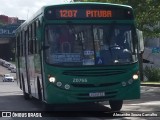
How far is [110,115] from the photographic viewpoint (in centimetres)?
1427

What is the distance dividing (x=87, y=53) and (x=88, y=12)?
1.28m

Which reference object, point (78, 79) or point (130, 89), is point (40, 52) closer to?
point (78, 79)

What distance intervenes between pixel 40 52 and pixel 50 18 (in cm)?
104

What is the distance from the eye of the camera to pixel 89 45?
13.5m

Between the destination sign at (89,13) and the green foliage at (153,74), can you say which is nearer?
the destination sign at (89,13)

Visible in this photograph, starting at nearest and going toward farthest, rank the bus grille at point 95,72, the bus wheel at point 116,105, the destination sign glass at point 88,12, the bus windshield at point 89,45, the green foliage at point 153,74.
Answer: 1. the bus grille at point 95,72
2. the bus windshield at point 89,45
3. the destination sign glass at point 88,12
4. the bus wheel at point 116,105
5. the green foliage at point 153,74

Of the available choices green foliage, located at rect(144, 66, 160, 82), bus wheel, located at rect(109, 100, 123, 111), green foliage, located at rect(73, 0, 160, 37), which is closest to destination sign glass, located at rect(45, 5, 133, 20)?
bus wheel, located at rect(109, 100, 123, 111)

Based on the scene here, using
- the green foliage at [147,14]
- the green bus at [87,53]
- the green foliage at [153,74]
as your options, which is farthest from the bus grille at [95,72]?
the green foliage at [153,74]

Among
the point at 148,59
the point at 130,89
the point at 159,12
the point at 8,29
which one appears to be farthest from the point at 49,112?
the point at 8,29

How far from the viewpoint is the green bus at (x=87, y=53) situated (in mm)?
13156

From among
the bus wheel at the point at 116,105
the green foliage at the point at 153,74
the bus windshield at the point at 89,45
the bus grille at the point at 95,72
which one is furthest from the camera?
the green foliage at the point at 153,74

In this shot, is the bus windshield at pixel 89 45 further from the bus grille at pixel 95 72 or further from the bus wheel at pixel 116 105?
the bus wheel at pixel 116 105

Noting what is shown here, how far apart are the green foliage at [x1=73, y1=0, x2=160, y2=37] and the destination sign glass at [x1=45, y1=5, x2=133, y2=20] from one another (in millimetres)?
15037

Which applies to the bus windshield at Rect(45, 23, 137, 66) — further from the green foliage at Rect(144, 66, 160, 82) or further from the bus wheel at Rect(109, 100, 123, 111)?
the green foliage at Rect(144, 66, 160, 82)
